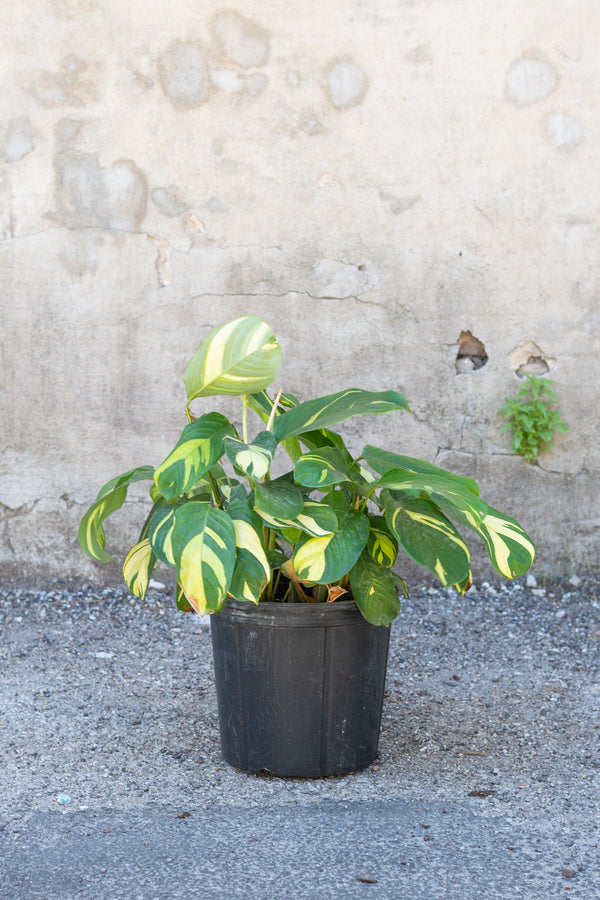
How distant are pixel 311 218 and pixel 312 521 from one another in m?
1.56

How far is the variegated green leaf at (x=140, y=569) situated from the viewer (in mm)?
1685

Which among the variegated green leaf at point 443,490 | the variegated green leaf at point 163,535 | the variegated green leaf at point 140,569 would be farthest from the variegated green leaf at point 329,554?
the variegated green leaf at point 140,569

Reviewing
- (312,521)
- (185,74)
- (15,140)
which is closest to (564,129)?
(185,74)

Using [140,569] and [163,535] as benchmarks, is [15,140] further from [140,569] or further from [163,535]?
[163,535]

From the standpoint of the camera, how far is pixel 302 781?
1652mm

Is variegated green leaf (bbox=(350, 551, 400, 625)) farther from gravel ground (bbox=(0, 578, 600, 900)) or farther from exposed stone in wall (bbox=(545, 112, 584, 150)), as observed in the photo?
exposed stone in wall (bbox=(545, 112, 584, 150))

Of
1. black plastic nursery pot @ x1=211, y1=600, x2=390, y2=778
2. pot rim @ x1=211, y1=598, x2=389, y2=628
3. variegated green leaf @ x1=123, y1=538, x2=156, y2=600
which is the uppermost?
variegated green leaf @ x1=123, y1=538, x2=156, y2=600

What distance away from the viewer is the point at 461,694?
2102mm

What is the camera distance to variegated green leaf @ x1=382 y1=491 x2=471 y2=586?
1458 mm

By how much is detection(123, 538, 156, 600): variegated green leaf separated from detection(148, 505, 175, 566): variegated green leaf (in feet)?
0.53

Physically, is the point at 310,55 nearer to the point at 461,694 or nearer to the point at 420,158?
the point at 420,158

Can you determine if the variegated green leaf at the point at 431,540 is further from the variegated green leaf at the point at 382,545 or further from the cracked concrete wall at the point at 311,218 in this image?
the cracked concrete wall at the point at 311,218

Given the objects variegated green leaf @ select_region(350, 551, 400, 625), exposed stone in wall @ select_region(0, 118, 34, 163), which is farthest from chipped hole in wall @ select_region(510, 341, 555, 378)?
exposed stone in wall @ select_region(0, 118, 34, 163)

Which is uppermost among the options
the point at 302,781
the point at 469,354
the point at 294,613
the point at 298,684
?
the point at 469,354
